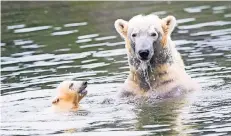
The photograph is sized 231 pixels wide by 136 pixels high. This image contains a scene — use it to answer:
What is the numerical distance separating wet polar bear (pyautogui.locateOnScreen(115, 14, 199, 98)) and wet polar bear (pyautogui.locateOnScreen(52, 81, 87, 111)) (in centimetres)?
68

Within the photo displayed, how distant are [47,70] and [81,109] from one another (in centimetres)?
361

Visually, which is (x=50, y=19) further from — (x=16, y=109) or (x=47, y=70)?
(x=16, y=109)

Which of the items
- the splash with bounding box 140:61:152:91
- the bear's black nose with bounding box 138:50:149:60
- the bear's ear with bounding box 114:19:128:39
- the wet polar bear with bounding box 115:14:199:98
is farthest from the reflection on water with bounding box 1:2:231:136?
the bear's ear with bounding box 114:19:128:39

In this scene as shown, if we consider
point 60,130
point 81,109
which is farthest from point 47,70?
point 60,130

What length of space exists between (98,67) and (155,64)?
3.23 m

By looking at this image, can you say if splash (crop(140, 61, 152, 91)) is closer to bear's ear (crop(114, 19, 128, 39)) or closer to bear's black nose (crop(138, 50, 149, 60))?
bear's black nose (crop(138, 50, 149, 60))

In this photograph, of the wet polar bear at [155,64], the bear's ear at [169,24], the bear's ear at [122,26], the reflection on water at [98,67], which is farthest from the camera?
the bear's ear at [122,26]

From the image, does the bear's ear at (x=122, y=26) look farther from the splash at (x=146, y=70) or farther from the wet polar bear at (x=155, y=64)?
the splash at (x=146, y=70)

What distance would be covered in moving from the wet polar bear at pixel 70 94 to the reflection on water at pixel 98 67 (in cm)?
16

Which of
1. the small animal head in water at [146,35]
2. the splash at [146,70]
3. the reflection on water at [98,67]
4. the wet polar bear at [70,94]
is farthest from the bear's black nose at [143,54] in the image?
the wet polar bear at [70,94]

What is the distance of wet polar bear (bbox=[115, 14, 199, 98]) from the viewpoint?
1311 cm

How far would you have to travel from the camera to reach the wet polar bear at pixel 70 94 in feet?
44.3

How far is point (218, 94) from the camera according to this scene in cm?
1289

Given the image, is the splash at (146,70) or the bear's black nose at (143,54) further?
the splash at (146,70)
